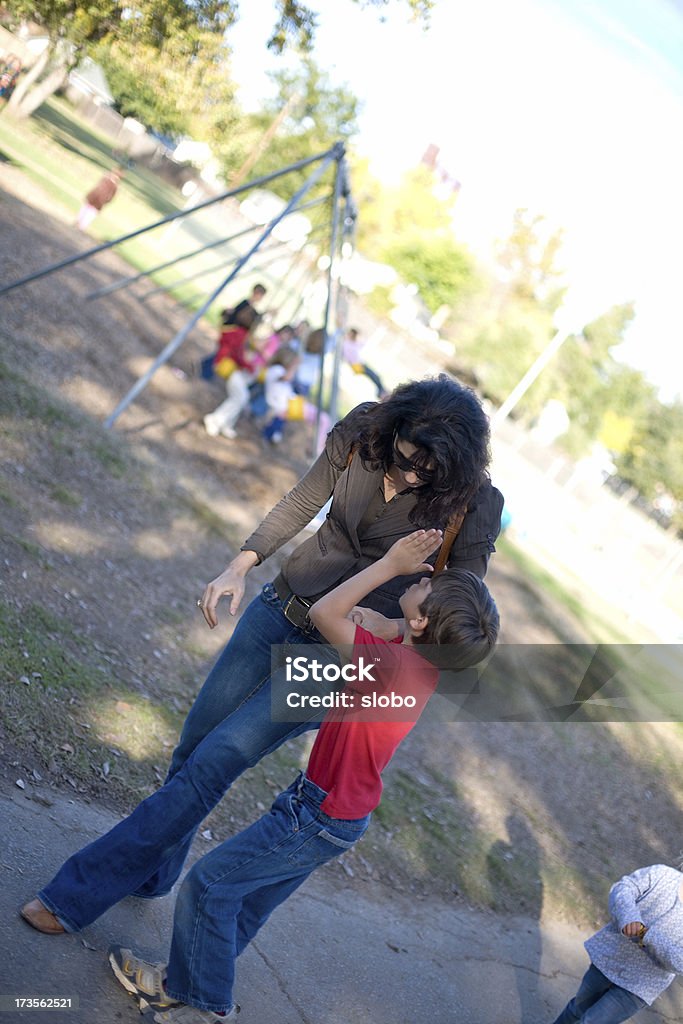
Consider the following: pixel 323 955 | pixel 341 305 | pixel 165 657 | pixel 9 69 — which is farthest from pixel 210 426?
pixel 9 69

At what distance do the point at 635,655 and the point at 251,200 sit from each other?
5477cm

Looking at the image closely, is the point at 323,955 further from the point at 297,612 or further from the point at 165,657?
the point at 165,657

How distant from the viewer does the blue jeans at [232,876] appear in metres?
2.76

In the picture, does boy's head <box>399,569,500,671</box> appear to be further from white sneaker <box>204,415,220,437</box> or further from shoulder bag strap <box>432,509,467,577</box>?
white sneaker <box>204,415,220,437</box>

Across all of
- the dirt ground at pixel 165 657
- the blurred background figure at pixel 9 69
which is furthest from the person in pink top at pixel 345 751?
the blurred background figure at pixel 9 69

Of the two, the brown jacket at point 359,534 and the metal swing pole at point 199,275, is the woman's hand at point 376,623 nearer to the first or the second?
the brown jacket at point 359,534

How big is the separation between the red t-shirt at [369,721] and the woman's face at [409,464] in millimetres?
478

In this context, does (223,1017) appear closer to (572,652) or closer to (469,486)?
(469,486)

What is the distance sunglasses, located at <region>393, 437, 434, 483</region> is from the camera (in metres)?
2.91

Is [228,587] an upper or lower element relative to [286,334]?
upper

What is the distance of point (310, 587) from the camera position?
3035mm

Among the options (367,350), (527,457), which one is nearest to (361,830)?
(367,350)

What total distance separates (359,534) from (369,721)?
608mm

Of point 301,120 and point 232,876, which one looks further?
point 301,120
